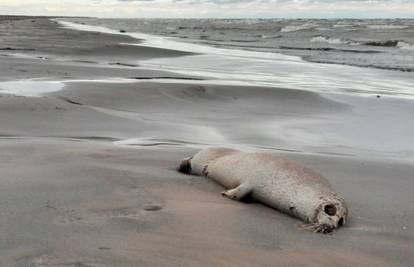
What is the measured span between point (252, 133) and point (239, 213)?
381cm

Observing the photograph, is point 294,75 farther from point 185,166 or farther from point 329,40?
point 329,40

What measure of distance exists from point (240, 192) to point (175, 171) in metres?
1.14

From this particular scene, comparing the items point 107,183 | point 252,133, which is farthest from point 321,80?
point 107,183

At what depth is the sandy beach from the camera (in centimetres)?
351

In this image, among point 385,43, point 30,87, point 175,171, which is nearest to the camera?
point 175,171

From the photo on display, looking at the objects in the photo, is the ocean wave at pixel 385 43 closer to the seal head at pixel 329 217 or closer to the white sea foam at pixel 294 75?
the white sea foam at pixel 294 75

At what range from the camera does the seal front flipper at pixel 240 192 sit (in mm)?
4680

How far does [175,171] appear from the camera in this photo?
18.6 feet

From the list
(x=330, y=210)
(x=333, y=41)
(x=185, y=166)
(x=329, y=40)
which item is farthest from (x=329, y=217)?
(x=329, y=40)

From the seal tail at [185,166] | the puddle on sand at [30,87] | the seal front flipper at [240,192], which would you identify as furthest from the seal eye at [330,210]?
the puddle on sand at [30,87]

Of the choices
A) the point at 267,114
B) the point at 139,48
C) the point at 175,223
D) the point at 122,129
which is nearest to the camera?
the point at 175,223

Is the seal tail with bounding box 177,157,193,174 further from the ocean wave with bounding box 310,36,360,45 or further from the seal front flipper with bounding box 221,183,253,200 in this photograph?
the ocean wave with bounding box 310,36,360,45

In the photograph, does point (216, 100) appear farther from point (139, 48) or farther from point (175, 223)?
point (139, 48)

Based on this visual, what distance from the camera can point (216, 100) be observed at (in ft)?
36.4
